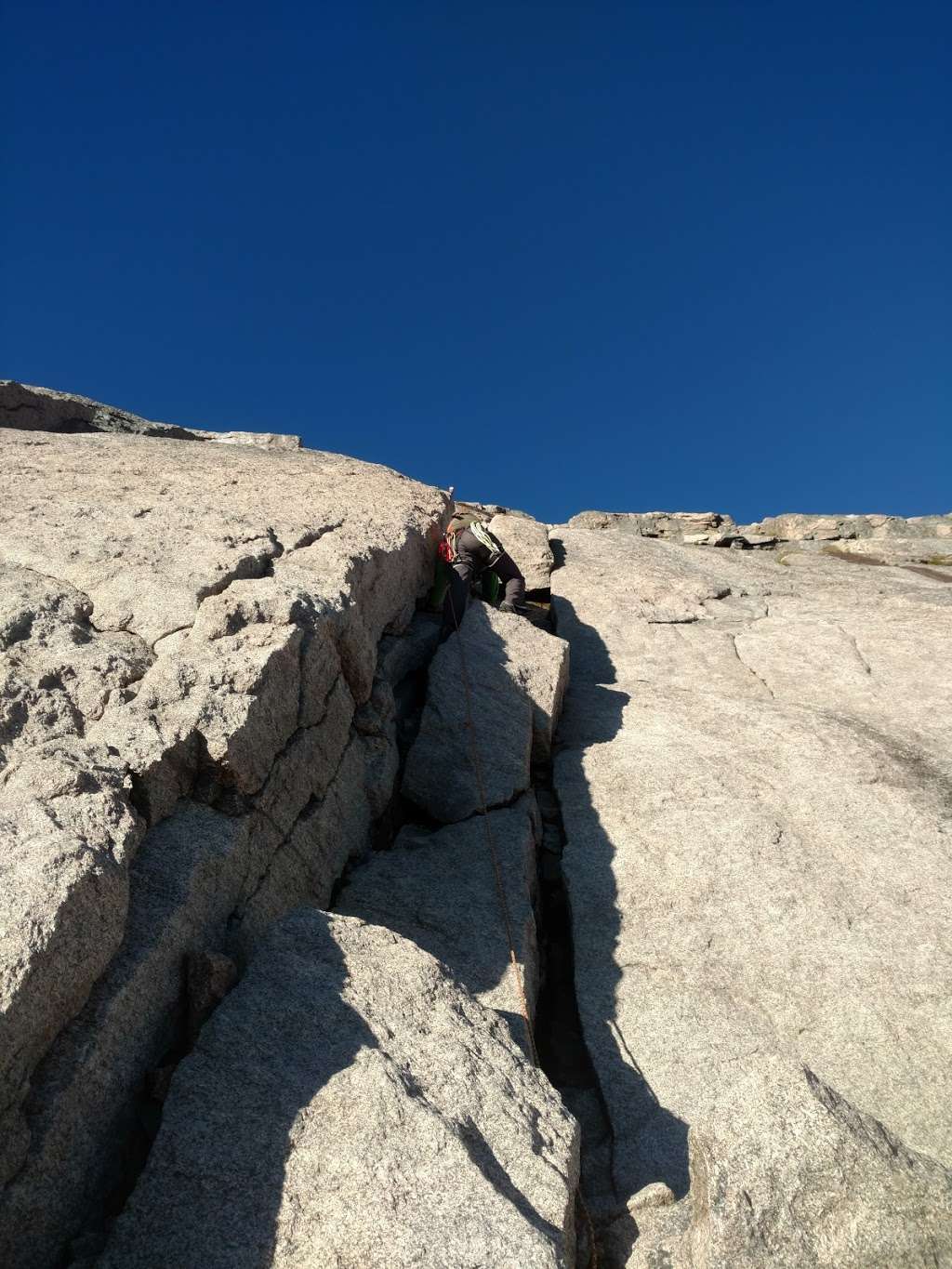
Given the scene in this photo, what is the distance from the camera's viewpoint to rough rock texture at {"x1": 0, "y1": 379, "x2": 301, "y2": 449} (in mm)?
20062

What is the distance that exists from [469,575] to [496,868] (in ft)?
20.2

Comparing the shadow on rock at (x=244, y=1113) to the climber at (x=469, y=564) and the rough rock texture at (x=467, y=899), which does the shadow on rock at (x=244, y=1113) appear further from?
the climber at (x=469, y=564)

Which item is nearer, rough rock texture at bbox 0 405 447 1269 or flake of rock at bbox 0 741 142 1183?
flake of rock at bbox 0 741 142 1183

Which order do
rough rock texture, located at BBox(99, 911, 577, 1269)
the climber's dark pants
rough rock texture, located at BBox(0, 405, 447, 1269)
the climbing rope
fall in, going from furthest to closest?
the climber's dark pants
the climbing rope
rough rock texture, located at BBox(0, 405, 447, 1269)
rough rock texture, located at BBox(99, 911, 577, 1269)

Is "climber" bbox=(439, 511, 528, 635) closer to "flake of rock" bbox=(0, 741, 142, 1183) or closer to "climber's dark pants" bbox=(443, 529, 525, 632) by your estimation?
"climber's dark pants" bbox=(443, 529, 525, 632)

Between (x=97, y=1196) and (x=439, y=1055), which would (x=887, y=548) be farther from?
(x=97, y=1196)

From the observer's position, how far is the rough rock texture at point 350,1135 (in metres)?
5.04

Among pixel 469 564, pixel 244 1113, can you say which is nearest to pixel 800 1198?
pixel 244 1113

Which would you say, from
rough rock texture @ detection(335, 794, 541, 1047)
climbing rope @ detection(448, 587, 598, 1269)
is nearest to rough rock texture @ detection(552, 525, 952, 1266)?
climbing rope @ detection(448, 587, 598, 1269)

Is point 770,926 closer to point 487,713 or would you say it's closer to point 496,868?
point 496,868

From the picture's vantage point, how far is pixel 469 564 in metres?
15.4

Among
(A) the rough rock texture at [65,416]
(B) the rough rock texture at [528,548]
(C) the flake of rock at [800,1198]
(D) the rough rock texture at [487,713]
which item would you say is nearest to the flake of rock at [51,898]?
(C) the flake of rock at [800,1198]

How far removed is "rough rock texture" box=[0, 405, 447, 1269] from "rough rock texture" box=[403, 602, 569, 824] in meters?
0.68

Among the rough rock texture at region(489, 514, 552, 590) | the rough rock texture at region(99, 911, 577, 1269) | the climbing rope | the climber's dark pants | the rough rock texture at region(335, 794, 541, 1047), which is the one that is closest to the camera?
the rough rock texture at region(99, 911, 577, 1269)
